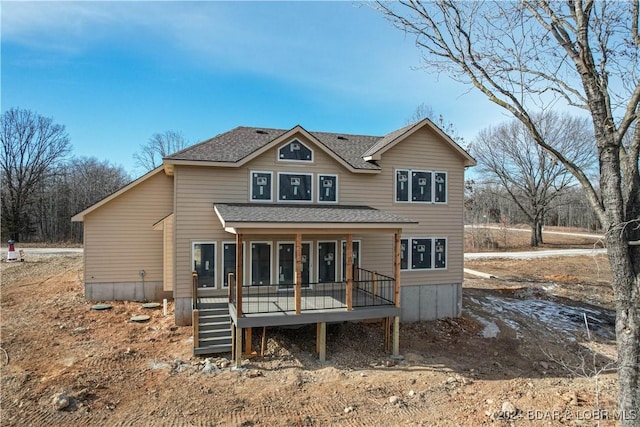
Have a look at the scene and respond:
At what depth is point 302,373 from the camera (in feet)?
30.9

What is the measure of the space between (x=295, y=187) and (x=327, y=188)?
1.18 m

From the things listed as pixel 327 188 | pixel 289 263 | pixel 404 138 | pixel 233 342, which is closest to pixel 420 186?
pixel 404 138

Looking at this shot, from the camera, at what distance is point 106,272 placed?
14.5 meters

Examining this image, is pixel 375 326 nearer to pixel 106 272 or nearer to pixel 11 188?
pixel 106 272

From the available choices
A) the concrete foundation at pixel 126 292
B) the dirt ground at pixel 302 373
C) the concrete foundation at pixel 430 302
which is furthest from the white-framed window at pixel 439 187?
the concrete foundation at pixel 126 292

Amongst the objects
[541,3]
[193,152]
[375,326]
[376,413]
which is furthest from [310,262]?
[541,3]

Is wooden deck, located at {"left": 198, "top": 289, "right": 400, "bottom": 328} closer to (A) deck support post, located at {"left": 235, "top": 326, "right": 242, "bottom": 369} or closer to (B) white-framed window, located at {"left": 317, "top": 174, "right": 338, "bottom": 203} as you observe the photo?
(A) deck support post, located at {"left": 235, "top": 326, "right": 242, "bottom": 369}

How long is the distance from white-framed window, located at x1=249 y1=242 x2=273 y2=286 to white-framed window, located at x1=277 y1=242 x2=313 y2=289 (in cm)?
34

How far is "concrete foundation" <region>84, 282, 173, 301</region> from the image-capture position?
14281 mm

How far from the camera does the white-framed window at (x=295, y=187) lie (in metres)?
12.9

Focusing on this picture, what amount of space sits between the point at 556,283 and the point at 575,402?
53.2 ft

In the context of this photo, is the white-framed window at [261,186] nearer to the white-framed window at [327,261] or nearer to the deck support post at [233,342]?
the white-framed window at [327,261]

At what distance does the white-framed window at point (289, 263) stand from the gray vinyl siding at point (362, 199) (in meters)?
0.19

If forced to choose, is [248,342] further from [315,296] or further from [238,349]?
[315,296]
